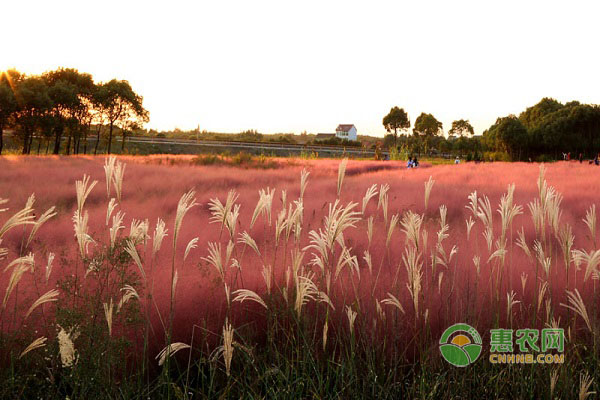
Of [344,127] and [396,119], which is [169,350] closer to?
[396,119]

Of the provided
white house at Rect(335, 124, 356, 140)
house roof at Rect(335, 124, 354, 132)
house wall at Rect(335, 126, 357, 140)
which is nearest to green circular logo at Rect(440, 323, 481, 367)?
house wall at Rect(335, 126, 357, 140)

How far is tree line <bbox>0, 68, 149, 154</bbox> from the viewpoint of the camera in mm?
36519

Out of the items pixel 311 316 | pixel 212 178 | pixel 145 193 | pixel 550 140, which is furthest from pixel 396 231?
pixel 550 140

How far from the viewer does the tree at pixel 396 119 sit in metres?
62.9

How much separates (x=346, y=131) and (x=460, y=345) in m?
104

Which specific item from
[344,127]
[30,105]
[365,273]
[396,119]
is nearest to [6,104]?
[30,105]

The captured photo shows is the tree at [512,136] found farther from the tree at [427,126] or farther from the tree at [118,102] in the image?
the tree at [118,102]

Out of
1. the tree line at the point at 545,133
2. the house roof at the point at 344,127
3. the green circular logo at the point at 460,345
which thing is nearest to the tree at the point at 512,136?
the tree line at the point at 545,133

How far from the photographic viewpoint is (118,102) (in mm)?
42562

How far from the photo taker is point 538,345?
300 centimetres

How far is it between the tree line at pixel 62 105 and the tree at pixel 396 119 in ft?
115

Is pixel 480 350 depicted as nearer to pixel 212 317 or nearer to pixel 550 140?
pixel 212 317

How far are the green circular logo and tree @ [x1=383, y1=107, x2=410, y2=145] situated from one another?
6205 centimetres

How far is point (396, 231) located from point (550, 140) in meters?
62.3
